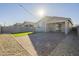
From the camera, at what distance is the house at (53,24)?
16.6 feet

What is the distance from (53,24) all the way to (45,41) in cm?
29

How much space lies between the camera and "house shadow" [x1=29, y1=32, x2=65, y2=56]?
5.09 m

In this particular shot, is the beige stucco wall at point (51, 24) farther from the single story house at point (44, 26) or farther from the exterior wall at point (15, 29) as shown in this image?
the exterior wall at point (15, 29)

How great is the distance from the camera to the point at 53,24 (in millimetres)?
5133

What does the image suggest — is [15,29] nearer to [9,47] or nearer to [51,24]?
[9,47]

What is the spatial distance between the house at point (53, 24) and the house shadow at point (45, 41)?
77mm

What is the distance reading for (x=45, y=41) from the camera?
201 inches

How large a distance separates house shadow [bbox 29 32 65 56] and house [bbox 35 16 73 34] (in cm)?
8

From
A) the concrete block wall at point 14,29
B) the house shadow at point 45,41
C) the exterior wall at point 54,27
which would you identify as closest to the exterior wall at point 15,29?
the concrete block wall at point 14,29

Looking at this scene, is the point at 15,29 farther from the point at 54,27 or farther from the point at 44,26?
the point at 54,27

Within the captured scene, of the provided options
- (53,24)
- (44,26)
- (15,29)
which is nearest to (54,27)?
(53,24)

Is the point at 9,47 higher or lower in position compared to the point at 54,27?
lower

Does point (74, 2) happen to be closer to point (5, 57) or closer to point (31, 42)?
point (31, 42)

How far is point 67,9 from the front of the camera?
16.6ft
